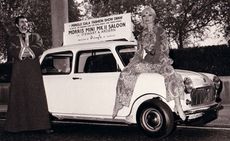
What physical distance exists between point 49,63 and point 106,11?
19.7 m

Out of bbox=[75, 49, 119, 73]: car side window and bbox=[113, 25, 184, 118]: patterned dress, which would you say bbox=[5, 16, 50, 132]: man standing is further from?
bbox=[113, 25, 184, 118]: patterned dress

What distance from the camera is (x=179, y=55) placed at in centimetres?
1462

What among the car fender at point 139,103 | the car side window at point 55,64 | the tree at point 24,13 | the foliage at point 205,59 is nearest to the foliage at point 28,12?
the tree at point 24,13

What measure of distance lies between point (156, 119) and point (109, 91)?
1045mm

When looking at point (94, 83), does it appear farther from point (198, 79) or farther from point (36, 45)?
point (198, 79)

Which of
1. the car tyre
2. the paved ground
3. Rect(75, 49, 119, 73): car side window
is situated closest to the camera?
the car tyre

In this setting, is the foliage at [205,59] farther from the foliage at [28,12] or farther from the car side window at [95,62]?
the foliage at [28,12]

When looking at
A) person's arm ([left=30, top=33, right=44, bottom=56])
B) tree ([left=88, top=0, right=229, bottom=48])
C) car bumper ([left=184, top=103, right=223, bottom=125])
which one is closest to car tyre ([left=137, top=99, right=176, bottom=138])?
car bumper ([left=184, top=103, right=223, bottom=125])

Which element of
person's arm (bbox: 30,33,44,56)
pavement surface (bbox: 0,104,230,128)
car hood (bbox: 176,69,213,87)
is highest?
person's arm (bbox: 30,33,44,56)

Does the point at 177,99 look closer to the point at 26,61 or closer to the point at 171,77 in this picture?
the point at 171,77

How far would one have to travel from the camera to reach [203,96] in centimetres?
711

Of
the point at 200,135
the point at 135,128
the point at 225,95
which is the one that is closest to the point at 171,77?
the point at 200,135

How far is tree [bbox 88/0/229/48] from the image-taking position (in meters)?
22.5

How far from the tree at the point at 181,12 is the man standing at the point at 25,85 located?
598 inches
